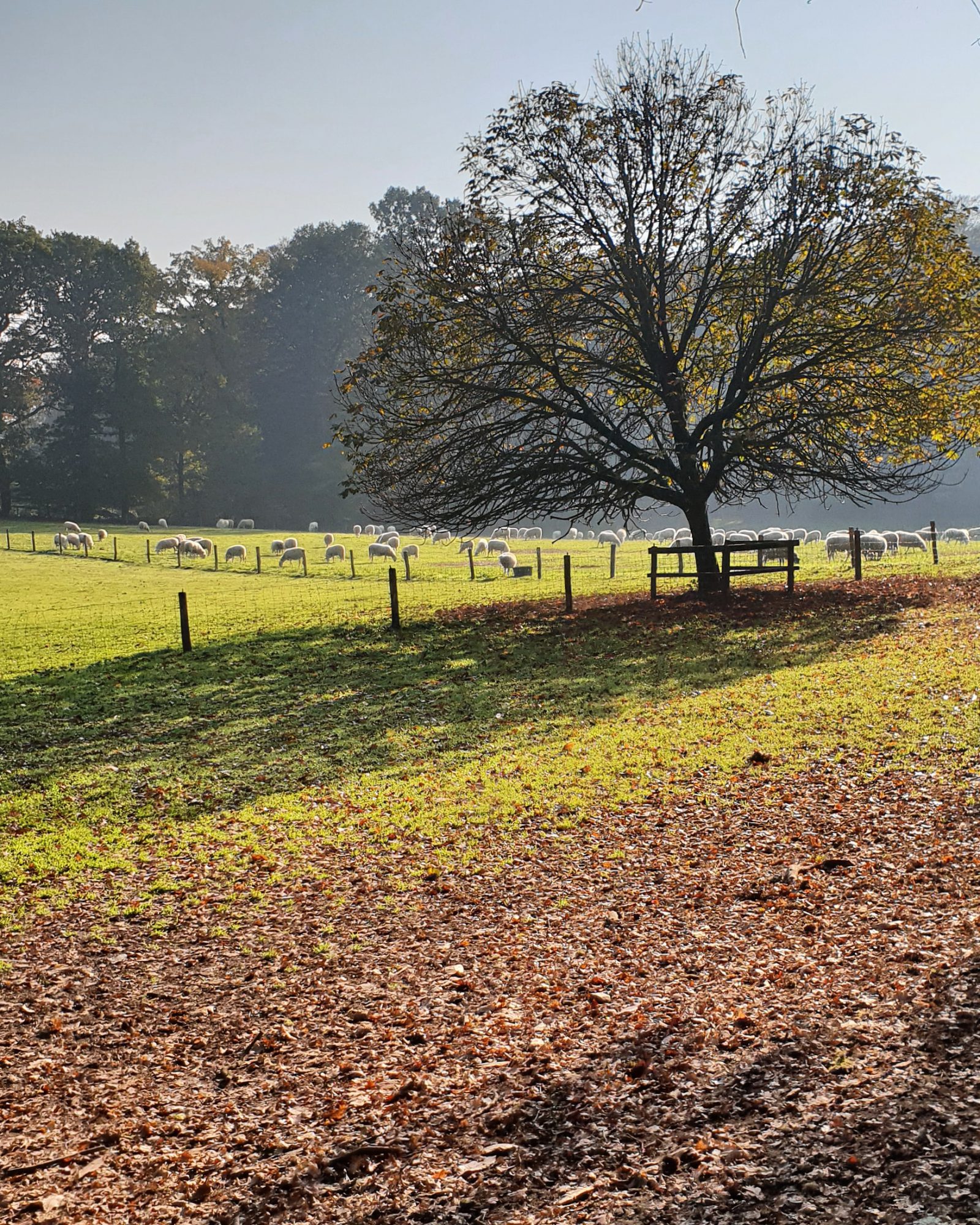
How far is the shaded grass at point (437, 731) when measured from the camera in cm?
970

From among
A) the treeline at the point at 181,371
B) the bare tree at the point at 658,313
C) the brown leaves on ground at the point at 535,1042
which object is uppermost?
the treeline at the point at 181,371

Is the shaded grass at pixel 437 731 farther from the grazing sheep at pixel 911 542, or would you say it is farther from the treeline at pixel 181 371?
the treeline at pixel 181 371

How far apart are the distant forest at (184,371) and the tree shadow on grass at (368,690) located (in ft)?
163

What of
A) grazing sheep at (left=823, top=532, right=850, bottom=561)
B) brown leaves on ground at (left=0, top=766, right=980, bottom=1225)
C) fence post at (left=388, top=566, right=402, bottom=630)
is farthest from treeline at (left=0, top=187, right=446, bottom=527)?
brown leaves on ground at (left=0, top=766, right=980, bottom=1225)

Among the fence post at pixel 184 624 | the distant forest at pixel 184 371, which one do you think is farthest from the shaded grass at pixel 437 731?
the distant forest at pixel 184 371

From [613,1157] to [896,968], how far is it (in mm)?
2438

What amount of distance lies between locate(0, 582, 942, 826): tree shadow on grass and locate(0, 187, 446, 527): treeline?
60599 mm

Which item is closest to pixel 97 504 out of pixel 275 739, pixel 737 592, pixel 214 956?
pixel 737 592

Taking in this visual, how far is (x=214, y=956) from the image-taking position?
704cm

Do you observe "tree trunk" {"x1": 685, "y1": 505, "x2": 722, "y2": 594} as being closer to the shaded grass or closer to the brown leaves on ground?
the shaded grass

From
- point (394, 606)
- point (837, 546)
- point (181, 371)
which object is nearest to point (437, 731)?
point (394, 606)

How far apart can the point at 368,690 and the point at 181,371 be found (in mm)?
77655

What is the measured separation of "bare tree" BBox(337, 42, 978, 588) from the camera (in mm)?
22531

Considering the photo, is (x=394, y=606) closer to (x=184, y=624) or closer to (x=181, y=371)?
(x=184, y=624)
